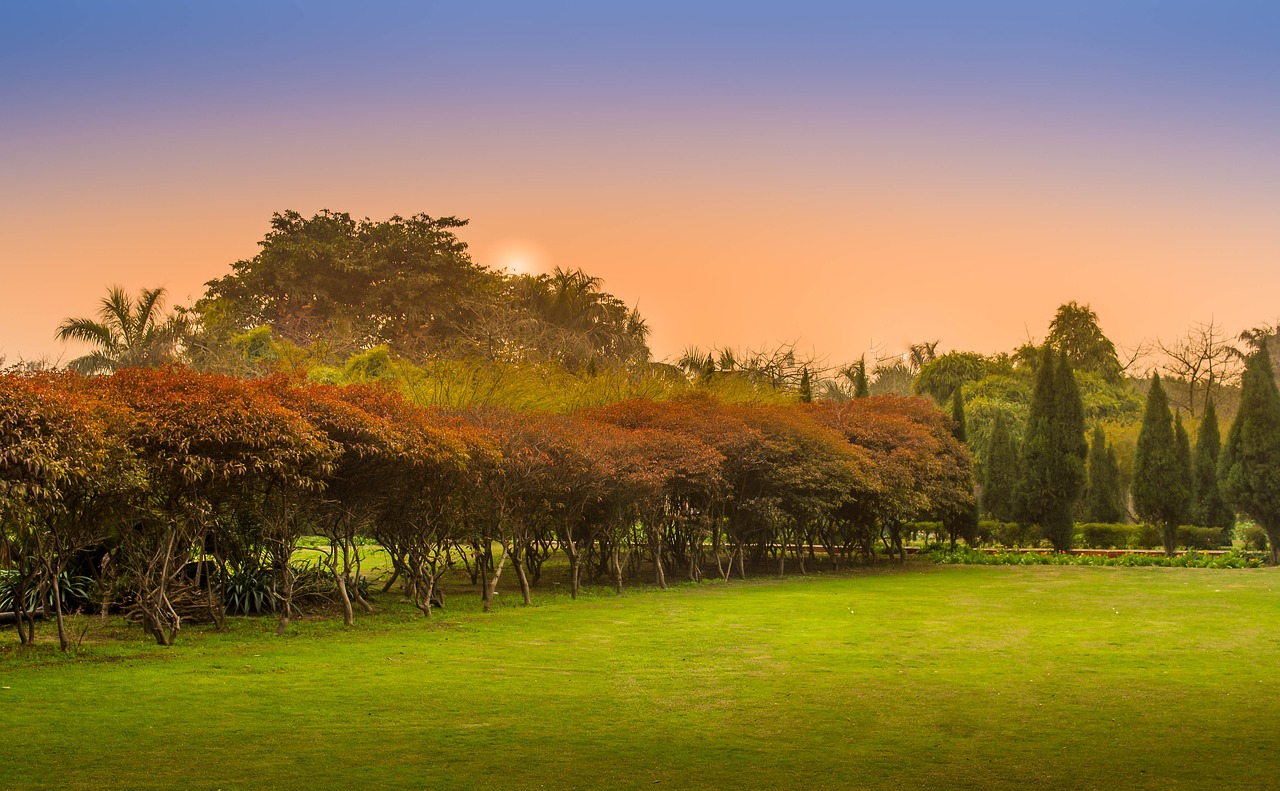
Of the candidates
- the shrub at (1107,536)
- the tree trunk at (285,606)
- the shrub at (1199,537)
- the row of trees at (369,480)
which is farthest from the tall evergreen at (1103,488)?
the tree trunk at (285,606)

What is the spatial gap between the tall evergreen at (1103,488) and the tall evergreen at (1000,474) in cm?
269

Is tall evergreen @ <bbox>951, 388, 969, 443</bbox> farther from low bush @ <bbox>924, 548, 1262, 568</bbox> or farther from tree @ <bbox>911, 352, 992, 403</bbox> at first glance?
tree @ <bbox>911, 352, 992, 403</bbox>

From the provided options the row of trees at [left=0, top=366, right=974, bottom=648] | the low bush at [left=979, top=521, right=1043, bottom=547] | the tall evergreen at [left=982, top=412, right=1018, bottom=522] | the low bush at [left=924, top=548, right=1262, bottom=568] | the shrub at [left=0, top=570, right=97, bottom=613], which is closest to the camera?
the row of trees at [left=0, top=366, right=974, bottom=648]

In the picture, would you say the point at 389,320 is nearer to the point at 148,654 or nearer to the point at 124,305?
the point at 124,305

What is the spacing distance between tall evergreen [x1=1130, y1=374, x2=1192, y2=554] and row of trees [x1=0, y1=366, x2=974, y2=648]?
862 cm

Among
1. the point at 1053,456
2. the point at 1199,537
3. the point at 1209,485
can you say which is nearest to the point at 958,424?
the point at 1053,456

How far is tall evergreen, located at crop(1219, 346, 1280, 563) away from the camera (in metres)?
29.6

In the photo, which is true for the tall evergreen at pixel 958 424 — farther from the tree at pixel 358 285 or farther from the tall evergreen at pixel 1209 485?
the tree at pixel 358 285

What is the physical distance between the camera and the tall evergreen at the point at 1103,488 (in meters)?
37.5

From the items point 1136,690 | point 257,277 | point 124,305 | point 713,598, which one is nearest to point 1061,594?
point 713,598

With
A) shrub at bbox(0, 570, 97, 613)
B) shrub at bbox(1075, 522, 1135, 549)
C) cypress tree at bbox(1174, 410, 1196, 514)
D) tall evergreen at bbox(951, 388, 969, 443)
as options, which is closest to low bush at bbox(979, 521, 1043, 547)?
shrub at bbox(1075, 522, 1135, 549)

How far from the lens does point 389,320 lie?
160ft

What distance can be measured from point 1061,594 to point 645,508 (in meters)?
8.12

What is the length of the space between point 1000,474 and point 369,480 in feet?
87.1
